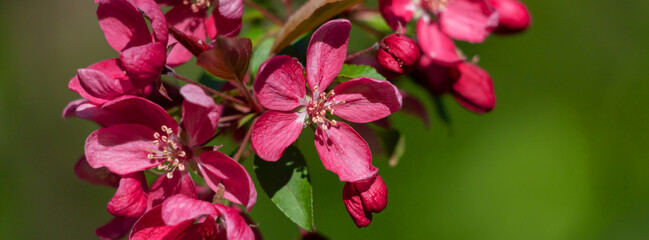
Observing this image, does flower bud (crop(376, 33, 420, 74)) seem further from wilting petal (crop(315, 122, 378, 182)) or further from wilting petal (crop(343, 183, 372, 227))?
wilting petal (crop(343, 183, 372, 227))

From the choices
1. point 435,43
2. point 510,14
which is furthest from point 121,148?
point 510,14

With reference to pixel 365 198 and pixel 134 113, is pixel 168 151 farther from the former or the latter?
pixel 365 198

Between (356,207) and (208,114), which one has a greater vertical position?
(208,114)

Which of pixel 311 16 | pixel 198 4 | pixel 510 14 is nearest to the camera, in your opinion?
pixel 311 16

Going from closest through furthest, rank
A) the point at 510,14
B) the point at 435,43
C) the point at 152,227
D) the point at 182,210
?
the point at 182,210, the point at 152,227, the point at 435,43, the point at 510,14

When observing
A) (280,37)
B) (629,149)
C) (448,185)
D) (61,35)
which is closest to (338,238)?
(448,185)

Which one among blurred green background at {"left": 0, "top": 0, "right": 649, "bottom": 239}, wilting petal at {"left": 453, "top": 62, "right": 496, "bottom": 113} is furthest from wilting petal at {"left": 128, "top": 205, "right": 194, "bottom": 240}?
blurred green background at {"left": 0, "top": 0, "right": 649, "bottom": 239}

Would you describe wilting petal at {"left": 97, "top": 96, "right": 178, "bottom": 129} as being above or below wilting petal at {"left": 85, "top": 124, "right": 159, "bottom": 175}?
above
